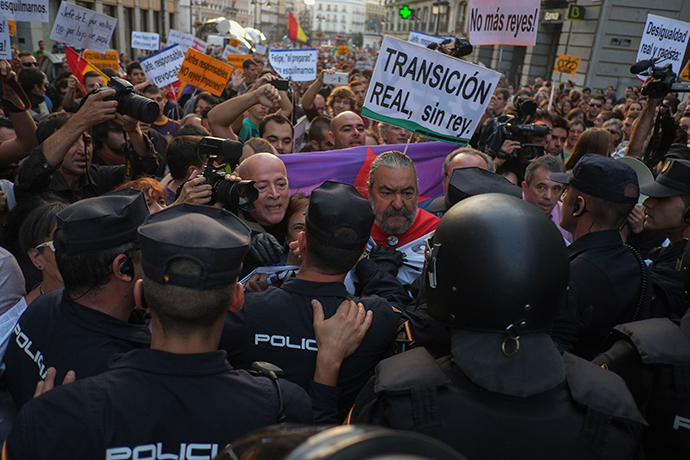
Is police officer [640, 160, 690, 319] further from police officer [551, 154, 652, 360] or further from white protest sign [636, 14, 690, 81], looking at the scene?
white protest sign [636, 14, 690, 81]

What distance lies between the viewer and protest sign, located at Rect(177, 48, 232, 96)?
7.64 meters

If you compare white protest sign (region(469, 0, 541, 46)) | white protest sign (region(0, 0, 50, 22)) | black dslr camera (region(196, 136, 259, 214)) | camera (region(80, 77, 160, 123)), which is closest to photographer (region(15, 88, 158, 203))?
camera (region(80, 77, 160, 123))

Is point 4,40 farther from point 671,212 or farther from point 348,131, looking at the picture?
point 671,212

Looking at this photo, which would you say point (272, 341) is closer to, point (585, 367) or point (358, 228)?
point (358, 228)

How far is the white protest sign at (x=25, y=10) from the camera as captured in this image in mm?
6609

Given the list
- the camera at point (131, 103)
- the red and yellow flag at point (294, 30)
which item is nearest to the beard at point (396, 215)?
the camera at point (131, 103)

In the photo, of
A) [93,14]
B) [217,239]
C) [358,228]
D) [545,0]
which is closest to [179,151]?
[358,228]

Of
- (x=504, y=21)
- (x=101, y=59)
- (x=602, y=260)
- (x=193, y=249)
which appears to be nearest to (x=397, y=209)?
(x=602, y=260)

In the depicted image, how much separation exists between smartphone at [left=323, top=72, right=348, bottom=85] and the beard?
632 centimetres

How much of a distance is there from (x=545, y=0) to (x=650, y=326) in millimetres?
25877

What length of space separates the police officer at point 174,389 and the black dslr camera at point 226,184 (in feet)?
3.65

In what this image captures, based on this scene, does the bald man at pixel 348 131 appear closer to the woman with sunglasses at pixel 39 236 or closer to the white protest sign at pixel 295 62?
the woman with sunglasses at pixel 39 236

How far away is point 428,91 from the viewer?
4430 mm

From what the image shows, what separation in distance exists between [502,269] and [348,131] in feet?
14.2
